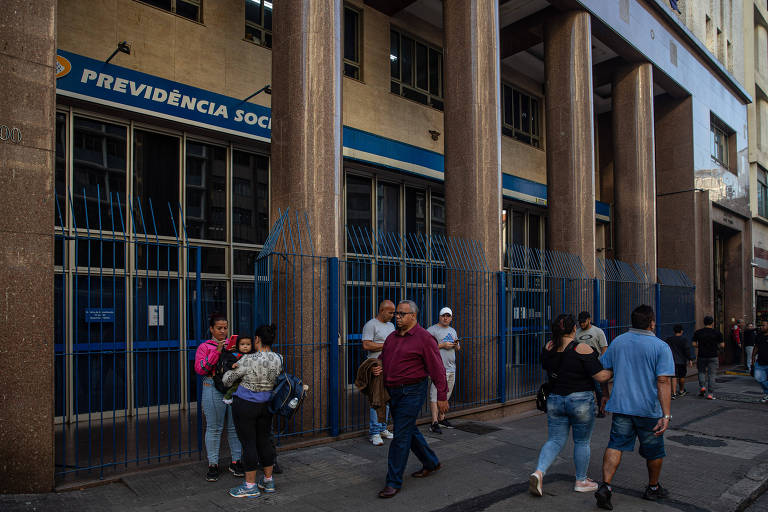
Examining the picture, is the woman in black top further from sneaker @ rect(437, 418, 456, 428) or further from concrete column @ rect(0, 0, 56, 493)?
concrete column @ rect(0, 0, 56, 493)

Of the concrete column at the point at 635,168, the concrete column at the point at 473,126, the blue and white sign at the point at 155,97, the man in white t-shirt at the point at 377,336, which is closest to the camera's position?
the man in white t-shirt at the point at 377,336

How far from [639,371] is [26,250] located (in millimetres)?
5661

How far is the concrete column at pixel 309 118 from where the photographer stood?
304 inches

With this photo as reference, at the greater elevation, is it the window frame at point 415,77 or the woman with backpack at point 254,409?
the window frame at point 415,77

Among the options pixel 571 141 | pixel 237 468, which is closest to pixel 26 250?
pixel 237 468

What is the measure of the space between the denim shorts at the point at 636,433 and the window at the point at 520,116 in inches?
500

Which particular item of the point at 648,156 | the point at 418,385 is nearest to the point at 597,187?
the point at 648,156

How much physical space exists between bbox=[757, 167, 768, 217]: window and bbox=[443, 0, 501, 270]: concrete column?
2244 cm

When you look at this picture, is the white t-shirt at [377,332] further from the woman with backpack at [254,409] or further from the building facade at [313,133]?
the woman with backpack at [254,409]

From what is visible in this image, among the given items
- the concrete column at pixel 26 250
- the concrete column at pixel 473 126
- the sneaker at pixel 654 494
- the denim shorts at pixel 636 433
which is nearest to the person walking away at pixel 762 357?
the concrete column at pixel 473 126

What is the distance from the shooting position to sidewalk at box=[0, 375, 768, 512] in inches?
201

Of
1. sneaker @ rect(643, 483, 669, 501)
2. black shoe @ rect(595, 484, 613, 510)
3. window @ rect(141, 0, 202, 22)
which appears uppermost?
window @ rect(141, 0, 202, 22)

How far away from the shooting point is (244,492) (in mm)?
5250

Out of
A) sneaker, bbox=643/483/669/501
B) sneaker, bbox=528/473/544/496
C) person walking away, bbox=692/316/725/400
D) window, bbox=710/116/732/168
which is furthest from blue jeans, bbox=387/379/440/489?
window, bbox=710/116/732/168
